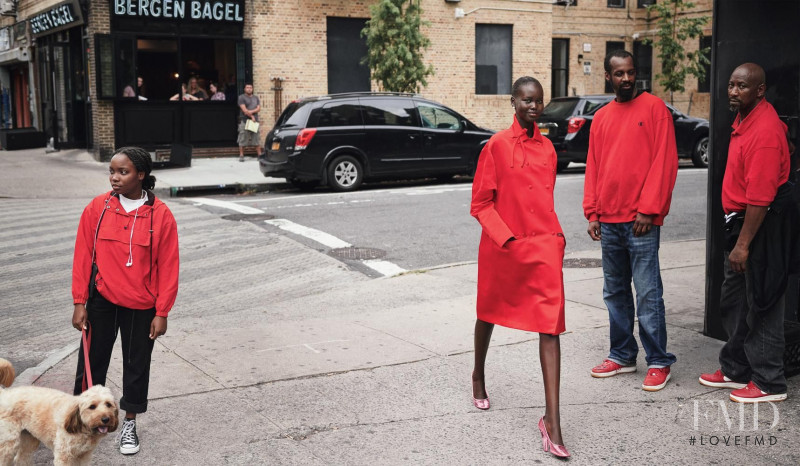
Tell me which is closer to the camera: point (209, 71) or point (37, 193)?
point (37, 193)

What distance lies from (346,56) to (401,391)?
20081mm

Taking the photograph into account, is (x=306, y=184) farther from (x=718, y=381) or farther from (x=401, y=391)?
(x=718, y=381)

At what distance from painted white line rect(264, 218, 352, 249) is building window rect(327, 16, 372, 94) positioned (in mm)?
12329

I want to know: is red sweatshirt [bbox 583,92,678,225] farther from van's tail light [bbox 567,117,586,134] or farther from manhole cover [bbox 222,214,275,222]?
van's tail light [bbox 567,117,586,134]

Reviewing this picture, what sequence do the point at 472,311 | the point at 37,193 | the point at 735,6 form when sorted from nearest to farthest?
the point at 735,6
the point at 472,311
the point at 37,193

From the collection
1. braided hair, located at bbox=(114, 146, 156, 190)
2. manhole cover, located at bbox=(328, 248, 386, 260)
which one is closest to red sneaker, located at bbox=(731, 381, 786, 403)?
braided hair, located at bbox=(114, 146, 156, 190)

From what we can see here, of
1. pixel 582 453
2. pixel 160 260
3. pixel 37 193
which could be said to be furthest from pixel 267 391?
pixel 37 193

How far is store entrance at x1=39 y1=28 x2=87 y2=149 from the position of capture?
2406 centimetres

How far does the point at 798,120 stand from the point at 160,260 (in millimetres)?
3926

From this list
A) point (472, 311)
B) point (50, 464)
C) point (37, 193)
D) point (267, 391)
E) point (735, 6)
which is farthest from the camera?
point (37, 193)

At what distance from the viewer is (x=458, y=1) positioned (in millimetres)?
25375

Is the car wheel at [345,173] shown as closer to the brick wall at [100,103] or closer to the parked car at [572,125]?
the parked car at [572,125]

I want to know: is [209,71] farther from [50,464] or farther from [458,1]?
[50,464]

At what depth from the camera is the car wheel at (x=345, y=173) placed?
1614 cm
